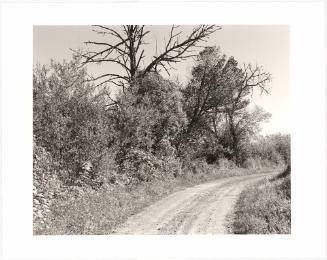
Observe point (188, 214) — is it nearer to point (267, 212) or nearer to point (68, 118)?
point (267, 212)

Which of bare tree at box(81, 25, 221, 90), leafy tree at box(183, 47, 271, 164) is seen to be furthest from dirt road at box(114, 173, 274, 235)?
bare tree at box(81, 25, 221, 90)

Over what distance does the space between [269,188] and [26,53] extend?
8.52 m

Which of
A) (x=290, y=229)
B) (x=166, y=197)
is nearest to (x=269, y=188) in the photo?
(x=290, y=229)

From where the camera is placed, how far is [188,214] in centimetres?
1537

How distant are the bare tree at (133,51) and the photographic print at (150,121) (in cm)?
4

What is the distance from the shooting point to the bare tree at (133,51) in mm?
15242

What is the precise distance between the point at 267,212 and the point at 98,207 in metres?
4.94

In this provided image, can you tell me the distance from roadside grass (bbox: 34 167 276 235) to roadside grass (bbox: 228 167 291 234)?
3.13m

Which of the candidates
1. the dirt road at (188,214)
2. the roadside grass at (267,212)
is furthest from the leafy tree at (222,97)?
the dirt road at (188,214)

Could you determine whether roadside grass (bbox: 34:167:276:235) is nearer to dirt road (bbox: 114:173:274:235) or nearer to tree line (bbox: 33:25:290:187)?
dirt road (bbox: 114:173:274:235)

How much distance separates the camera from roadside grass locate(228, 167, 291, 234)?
14164 mm

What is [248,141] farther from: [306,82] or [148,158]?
[306,82]
